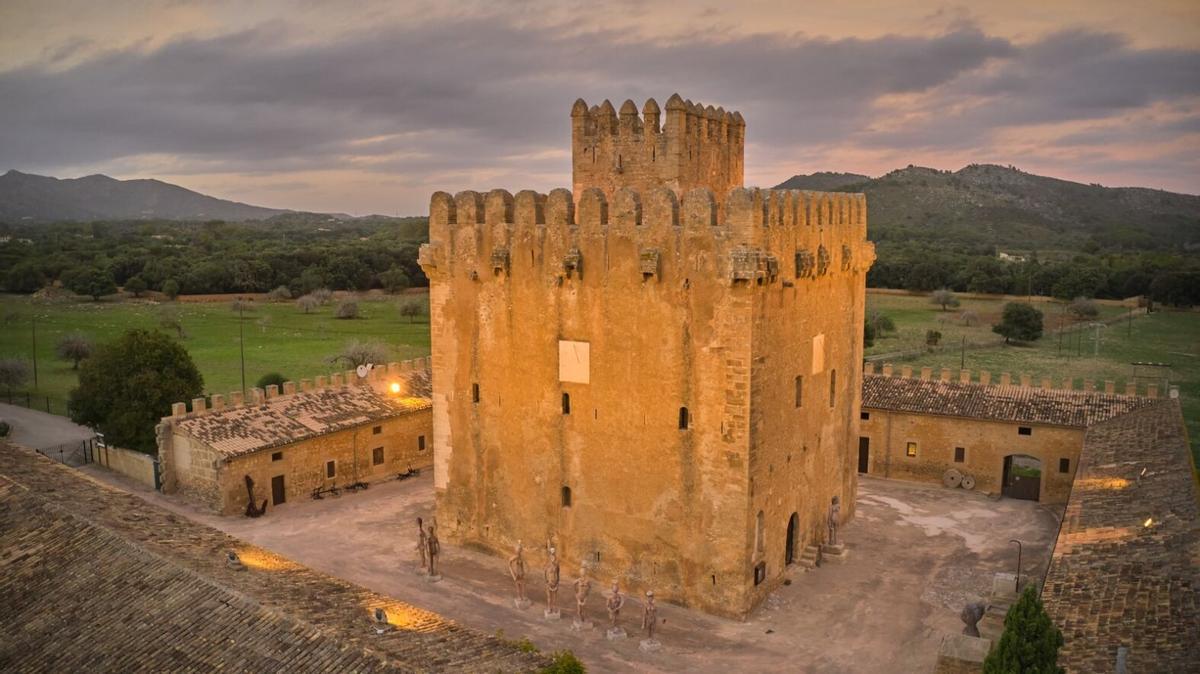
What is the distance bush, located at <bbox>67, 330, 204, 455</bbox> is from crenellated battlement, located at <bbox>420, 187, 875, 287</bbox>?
44.5 ft

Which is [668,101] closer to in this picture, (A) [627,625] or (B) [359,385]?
(A) [627,625]

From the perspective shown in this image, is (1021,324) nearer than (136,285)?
Yes

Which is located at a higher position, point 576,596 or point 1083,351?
point 1083,351

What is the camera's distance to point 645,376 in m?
18.1

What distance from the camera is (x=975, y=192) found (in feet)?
431

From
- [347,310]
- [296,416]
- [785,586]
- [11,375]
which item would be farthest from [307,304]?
[785,586]

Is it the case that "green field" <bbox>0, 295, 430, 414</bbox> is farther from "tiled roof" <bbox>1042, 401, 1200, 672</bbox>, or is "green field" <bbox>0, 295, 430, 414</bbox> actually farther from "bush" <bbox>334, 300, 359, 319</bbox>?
"tiled roof" <bbox>1042, 401, 1200, 672</bbox>

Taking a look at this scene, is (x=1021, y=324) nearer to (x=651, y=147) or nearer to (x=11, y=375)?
(x=651, y=147)

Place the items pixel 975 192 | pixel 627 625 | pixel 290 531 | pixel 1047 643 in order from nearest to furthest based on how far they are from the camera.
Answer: pixel 1047 643 < pixel 627 625 < pixel 290 531 < pixel 975 192

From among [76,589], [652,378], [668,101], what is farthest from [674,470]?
[76,589]

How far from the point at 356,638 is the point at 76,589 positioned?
510cm

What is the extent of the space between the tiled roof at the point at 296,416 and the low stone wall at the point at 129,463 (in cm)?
305

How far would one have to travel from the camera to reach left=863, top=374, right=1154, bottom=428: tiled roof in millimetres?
25812

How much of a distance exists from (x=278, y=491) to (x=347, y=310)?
46.6 metres
